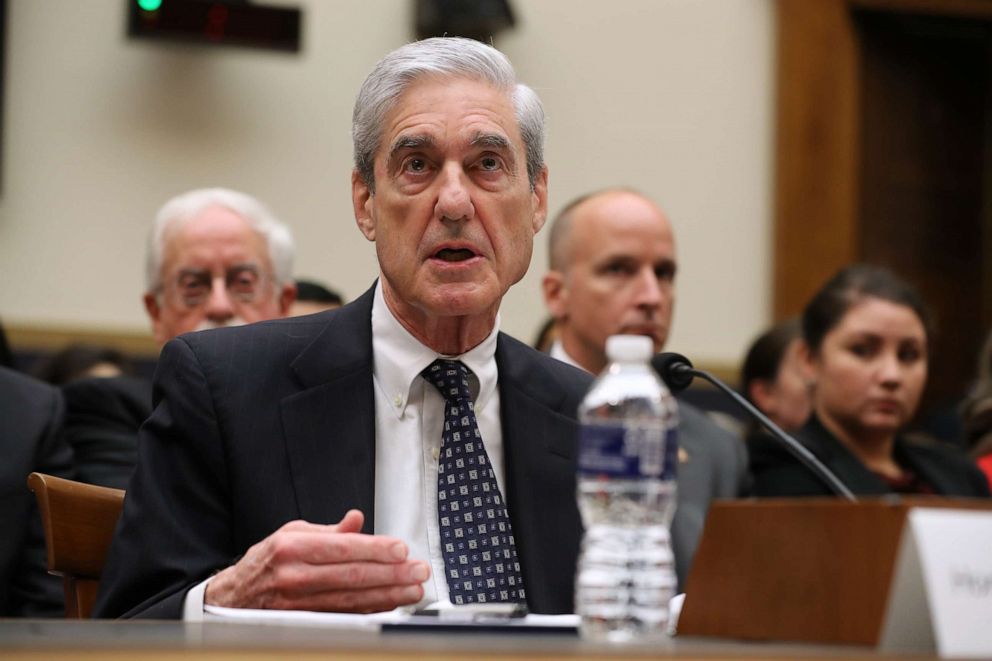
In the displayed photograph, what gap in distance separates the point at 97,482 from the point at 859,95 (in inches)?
178

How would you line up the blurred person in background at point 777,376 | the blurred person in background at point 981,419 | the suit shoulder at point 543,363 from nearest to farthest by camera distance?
1. the suit shoulder at point 543,363
2. the blurred person in background at point 981,419
3. the blurred person in background at point 777,376

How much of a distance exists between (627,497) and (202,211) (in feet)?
8.50

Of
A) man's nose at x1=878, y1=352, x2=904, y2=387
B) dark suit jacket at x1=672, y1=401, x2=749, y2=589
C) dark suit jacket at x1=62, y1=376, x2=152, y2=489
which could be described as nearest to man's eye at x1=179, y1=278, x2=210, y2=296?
dark suit jacket at x1=62, y1=376, x2=152, y2=489

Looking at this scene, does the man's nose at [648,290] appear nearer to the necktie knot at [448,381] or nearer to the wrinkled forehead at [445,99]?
the wrinkled forehead at [445,99]

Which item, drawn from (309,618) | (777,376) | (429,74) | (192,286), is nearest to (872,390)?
(777,376)

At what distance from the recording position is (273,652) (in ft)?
3.46

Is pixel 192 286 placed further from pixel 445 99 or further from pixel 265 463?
pixel 265 463

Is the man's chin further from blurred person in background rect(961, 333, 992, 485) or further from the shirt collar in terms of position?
the shirt collar

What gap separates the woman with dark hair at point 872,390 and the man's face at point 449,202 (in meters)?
1.74

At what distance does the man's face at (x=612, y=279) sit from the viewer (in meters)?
3.94

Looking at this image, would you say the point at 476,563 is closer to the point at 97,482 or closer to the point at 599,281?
the point at 97,482

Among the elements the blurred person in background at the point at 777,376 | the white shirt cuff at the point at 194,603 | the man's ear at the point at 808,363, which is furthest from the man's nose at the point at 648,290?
the white shirt cuff at the point at 194,603

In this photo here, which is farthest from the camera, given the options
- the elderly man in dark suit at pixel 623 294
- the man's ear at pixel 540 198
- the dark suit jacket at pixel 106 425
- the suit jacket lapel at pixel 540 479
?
the elderly man in dark suit at pixel 623 294

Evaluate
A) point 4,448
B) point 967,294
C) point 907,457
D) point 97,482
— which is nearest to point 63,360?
point 97,482
